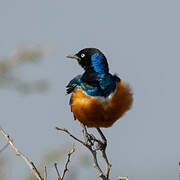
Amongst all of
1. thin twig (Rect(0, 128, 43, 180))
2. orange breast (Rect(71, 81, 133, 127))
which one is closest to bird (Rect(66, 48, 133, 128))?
orange breast (Rect(71, 81, 133, 127))

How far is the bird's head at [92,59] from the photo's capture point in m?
8.77

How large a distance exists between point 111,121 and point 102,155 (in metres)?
1.49

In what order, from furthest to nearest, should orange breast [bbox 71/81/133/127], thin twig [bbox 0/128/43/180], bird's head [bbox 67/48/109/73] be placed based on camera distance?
bird's head [bbox 67/48/109/73], orange breast [bbox 71/81/133/127], thin twig [bbox 0/128/43/180]

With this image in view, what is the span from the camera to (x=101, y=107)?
8.18 meters

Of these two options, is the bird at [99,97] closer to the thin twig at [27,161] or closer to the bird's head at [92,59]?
the bird's head at [92,59]

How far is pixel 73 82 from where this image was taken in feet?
28.5

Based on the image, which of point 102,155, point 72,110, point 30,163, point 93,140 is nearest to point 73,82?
point 72,110

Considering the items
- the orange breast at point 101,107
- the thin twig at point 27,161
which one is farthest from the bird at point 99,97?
the thin twig at point 27,161

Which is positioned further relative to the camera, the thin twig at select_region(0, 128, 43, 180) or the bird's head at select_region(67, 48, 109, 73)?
the bird's head at select_region(67, 48, 109, 73)

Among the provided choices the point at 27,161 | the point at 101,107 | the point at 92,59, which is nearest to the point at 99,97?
the point at 101,107

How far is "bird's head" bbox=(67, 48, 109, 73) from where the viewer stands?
8.77m

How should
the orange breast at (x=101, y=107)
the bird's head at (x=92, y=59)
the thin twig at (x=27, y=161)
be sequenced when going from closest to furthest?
1. the thin twig at (x=27, y=161)
2. the orange breast at (x=101, y=107)
3. the bird's head at (x=92, y=59)

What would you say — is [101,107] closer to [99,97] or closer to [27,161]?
[99,97]

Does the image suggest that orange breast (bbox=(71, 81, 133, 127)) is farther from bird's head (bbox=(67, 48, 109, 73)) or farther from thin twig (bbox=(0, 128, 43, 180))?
thin twig (bbox=(0, 128, 43, 180))
